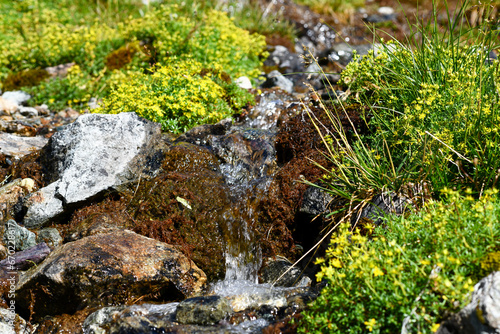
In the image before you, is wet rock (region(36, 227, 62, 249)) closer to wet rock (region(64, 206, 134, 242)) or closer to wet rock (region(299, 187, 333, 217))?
wet rock (region(64, 206, 134, 242))

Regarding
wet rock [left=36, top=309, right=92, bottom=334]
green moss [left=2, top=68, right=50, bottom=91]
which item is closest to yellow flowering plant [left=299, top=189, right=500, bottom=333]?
wet rock [left=36, top=309, right=92, bottom=334]

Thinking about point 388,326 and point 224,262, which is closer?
point 388,326

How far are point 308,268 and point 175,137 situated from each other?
2.81m

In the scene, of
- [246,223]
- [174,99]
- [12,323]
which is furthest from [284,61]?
[12,323]

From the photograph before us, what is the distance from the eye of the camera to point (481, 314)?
8.76 ft

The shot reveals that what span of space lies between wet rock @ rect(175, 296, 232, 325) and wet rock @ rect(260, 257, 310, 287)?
114 cm

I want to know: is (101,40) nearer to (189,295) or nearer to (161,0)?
(161,0)

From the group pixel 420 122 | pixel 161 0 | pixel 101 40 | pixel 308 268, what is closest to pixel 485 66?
pixel 420 122

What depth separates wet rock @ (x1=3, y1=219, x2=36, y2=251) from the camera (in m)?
5.24

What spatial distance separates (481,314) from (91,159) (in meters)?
4.87

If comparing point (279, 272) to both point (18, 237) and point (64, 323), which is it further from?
point (18, 237)

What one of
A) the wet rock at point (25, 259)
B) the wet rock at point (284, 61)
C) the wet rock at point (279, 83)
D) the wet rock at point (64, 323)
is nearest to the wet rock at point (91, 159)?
the wet rock at point (25, 259)

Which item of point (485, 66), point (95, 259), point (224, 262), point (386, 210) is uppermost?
point (485, 66)

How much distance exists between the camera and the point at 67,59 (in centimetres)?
982
